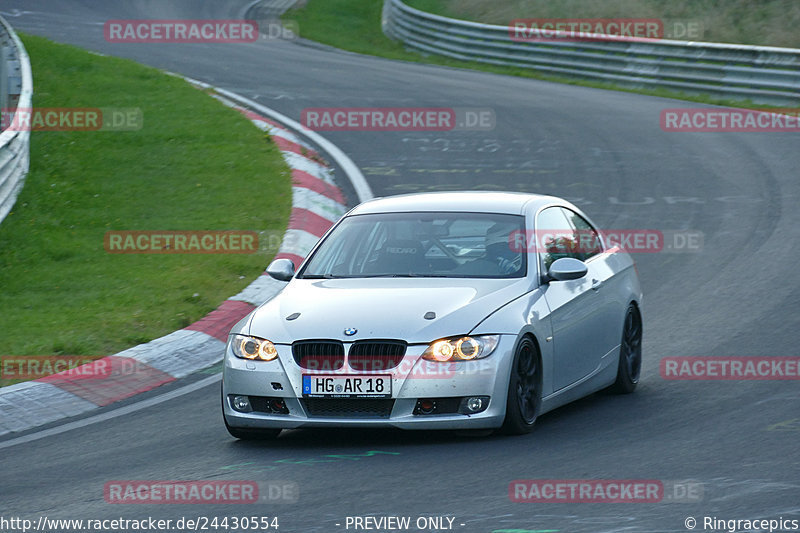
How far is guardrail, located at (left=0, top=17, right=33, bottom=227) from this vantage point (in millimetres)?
14172

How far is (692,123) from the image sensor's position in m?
20.4

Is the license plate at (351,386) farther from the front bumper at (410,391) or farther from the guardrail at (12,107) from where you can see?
the guardrail at (12,107)

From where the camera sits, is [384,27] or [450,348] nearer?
[450,348]

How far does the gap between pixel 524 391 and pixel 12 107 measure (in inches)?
457

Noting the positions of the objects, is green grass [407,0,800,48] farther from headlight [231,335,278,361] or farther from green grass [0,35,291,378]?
headlight [231,335,278,361]

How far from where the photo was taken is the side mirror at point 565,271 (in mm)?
8102

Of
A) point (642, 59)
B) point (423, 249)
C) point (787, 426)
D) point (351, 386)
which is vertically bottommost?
point (642, 59)

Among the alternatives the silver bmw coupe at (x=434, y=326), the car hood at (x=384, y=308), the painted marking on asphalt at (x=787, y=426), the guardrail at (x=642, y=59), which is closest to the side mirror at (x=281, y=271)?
the silver bmw coupe at (x=434, y=326)

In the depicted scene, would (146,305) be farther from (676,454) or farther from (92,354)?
(676,454)

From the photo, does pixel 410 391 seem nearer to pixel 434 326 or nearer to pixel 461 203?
pixel 434 326

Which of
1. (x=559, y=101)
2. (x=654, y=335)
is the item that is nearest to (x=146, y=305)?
(x=654, y=335)

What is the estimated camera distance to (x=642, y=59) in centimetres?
2508

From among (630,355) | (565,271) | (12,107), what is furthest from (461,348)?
(12,107)

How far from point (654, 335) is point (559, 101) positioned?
12.7 m
